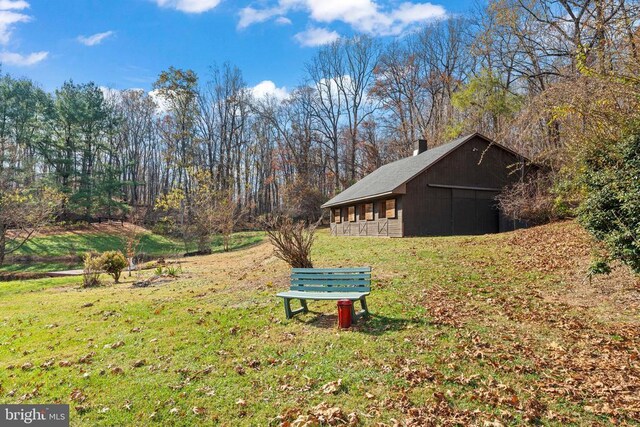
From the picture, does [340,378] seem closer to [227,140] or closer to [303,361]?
[303,361]

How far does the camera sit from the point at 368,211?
22375 mm

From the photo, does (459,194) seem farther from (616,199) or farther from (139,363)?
(139,363)

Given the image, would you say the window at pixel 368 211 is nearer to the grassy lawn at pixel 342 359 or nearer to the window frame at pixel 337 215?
the window frame at pixel 337 215

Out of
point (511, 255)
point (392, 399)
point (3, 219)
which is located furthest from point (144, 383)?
point (3, 219)

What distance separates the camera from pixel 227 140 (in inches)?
1800

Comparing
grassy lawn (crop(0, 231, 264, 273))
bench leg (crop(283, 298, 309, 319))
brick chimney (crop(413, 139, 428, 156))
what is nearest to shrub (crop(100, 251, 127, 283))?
bench leg (crop(283, 298, 309, 319))

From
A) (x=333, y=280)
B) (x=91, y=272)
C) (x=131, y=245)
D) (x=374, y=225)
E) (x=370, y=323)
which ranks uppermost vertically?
(x=374, y=225)

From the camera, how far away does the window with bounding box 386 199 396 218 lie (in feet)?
63.7

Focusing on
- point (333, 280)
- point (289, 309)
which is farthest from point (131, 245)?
point (333, 280)

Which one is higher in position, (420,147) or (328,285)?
(420,147)

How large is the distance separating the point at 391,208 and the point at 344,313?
14.4 meters

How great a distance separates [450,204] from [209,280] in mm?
14022

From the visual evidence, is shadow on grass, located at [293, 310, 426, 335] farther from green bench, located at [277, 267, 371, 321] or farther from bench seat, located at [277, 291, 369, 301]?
bench seat, located at [277, 291, 369, 301]

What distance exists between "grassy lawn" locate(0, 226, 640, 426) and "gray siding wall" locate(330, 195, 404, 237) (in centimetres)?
1043
